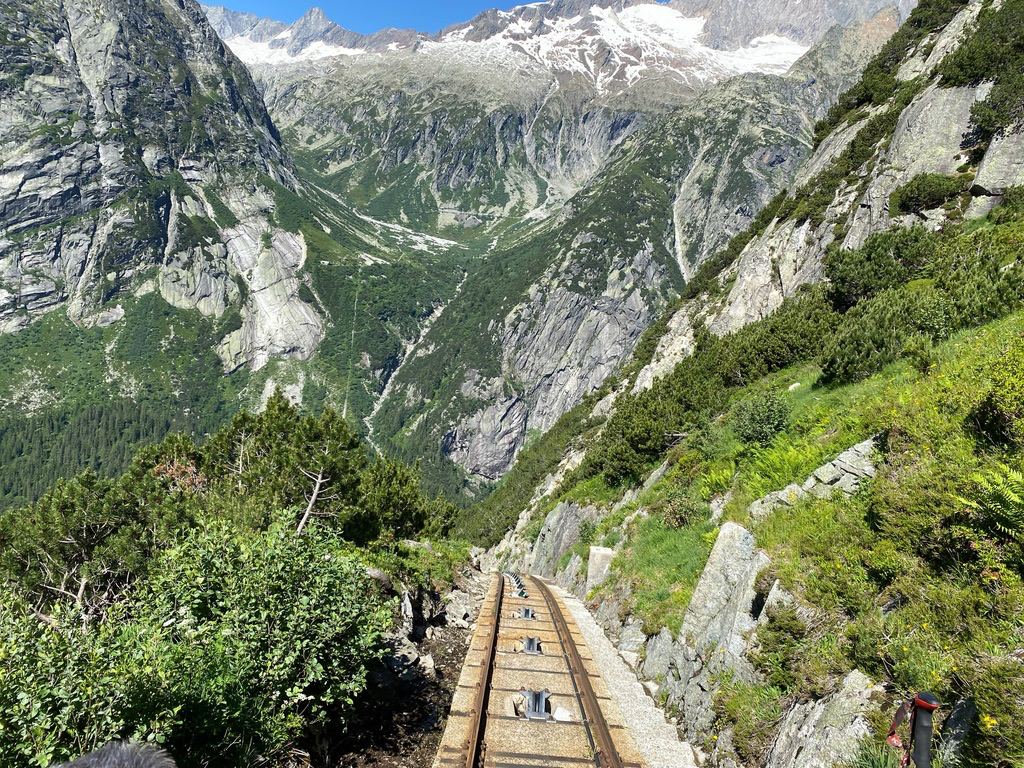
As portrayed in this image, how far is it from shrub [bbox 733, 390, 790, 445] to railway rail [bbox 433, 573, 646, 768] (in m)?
7.75

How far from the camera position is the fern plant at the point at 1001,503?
577 centimetres

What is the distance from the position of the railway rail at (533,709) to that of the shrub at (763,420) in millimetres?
7746

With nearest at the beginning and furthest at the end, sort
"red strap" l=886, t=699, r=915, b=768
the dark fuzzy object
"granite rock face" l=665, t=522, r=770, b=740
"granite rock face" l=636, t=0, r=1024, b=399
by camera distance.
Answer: the dark fuzzy object → "red strap" l=886, t=699, r=915, b=768 → "granite rock face" l=665, t=522, r=770, b=740 → "granite rock face" l=636, t=0, r=1024, b=399

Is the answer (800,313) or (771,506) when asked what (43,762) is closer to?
(771,506)

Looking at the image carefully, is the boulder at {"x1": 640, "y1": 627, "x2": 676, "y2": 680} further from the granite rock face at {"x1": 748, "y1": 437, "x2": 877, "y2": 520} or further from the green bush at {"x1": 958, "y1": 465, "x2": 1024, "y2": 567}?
the green bush at {"x1": 958, "y1": 465, "x2": 1024, "y2": 567}

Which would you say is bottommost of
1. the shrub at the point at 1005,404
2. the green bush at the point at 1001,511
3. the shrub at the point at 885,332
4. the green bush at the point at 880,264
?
the green bush at the point at 1001,511

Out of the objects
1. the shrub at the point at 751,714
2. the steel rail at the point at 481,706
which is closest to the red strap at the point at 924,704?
the shrub at the point at 751,714

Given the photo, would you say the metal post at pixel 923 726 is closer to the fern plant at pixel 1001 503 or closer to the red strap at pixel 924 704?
the red strap at pixel 924 704

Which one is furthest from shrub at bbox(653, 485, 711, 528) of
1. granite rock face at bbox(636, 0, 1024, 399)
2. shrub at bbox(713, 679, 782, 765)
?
granite rock face at bbox(636, 0, 1024, 399)

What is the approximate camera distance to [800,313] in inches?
992

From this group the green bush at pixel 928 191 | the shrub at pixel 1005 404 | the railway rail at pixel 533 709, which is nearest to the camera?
the shrub at pixel 1005 404

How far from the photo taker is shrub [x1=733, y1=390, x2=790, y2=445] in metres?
15.3

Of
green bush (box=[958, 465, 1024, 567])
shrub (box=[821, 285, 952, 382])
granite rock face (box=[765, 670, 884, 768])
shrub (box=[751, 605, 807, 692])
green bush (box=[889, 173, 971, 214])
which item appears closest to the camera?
green bush (box=[958, 465, 1024, 567])

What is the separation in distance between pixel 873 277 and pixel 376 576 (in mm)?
22398
